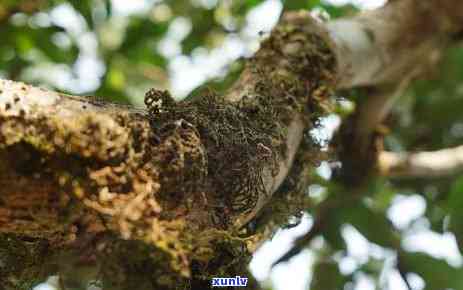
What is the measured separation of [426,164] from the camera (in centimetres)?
191

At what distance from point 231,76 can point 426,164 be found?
677 millimetres

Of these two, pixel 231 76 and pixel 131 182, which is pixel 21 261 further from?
pixel 231 76

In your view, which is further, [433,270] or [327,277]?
[327,277]

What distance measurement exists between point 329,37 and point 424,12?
48cm

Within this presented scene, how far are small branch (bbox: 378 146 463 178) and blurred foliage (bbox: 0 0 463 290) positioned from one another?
9 centimetres

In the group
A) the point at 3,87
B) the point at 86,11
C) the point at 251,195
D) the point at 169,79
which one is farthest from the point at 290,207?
the point at 169,79

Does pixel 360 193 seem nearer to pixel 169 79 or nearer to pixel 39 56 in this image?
pixel 169 79

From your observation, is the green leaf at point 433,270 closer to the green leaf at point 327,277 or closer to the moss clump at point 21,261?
the green leaf at point 327,277

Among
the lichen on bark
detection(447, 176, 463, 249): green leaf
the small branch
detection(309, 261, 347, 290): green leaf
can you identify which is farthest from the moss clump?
the small branch

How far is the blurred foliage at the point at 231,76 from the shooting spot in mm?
1798

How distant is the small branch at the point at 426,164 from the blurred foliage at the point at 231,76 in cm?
9

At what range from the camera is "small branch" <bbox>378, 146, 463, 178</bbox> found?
1.91 meters

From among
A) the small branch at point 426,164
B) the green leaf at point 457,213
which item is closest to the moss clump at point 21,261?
the green leaf at point 457,213

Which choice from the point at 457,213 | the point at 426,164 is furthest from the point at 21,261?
the point at 426,164
